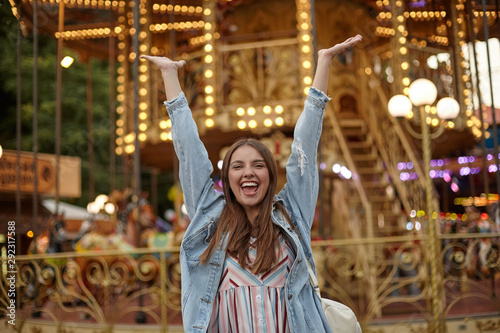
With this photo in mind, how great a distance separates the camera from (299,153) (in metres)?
2.28

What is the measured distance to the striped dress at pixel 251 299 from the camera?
2100mm

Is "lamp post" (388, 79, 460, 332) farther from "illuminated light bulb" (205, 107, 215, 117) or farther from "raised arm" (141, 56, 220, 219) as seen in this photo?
"illuminated light bulb" (205, 107, 215, 117)

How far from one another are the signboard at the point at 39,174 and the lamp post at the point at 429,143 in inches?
218

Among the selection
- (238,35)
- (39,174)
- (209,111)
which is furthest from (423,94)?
(39,174)

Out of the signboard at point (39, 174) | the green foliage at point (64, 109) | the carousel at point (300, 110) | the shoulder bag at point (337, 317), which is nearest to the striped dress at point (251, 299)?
the shoulder bag at point (337, 317)

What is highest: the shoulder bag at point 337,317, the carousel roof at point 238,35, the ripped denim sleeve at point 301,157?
the carousel roof at point 238,35

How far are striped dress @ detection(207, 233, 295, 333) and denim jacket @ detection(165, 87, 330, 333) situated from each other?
4cm

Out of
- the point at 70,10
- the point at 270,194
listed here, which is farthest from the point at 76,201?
the point at 270,194

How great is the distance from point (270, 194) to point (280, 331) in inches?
21.5

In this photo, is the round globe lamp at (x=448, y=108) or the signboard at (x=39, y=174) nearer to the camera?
the round globe lamp at (x=448, y=108)

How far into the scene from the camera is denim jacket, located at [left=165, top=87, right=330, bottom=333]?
2.13 m

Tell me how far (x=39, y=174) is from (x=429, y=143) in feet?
36.3

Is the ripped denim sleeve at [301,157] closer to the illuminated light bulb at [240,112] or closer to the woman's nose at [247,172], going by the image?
the woman's nose at [247,172]

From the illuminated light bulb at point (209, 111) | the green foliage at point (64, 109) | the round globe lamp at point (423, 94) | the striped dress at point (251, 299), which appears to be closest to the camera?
the striped dress at point (251, 299)
